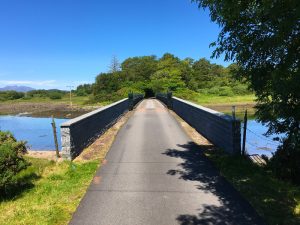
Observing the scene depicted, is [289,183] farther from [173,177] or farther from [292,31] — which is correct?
[292,31]

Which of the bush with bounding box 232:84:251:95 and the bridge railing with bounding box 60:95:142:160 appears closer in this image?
the bridge railing with bounding box 60:95:142:160

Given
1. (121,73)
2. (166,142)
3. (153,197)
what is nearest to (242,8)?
(153,197)

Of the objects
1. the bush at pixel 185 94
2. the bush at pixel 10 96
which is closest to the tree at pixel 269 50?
the bush at pixel 185 94

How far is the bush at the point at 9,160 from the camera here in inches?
295

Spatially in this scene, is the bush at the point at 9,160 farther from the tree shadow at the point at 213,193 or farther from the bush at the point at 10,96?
the bush at the point at 10,96

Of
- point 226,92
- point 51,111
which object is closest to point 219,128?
point 51,111

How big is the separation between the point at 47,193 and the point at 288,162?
674 centimetres

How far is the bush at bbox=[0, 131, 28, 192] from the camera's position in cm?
748

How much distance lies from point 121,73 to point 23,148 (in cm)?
9535

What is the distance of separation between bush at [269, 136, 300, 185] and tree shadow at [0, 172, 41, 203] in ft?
22.9

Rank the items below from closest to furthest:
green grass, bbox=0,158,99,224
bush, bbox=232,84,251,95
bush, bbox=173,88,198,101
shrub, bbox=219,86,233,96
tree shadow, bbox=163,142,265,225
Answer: tree shadow, bbox=163,142,265,225
green grass, bbox=0,158,99,224
bush, bbox=173,88,198,101
bush, bbox=232,84,251,95
shrub, bbox=219,86,233,96

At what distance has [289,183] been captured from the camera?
8.85 metres

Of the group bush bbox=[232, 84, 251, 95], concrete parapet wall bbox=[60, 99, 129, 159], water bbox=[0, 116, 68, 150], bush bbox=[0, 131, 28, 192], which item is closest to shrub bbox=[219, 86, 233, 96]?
bush bbox=[232, 84, 251, 95]

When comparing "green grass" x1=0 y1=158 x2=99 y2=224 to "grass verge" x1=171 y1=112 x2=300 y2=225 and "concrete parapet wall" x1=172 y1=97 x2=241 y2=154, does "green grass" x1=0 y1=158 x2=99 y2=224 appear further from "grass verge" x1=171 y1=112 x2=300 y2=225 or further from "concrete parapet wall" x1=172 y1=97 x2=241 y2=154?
"concrete parapet wall" x1=172 y1=97 x2=241 y2=154
